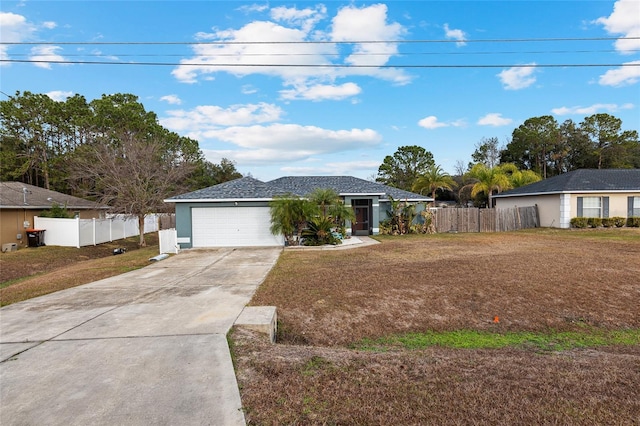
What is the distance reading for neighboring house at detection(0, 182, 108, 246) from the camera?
17641mm

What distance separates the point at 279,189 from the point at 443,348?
1295cm

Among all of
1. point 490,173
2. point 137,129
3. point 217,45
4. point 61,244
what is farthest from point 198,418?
point 137,129

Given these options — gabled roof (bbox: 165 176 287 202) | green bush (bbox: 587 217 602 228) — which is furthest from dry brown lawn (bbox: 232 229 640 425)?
green bush (bbox: 587 217 602 228)

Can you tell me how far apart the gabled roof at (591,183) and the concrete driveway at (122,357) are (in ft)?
70.5

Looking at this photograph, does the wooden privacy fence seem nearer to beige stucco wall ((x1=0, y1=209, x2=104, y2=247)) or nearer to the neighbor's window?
the neighbor's window

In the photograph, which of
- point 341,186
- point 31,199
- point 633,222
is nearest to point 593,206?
point 633,222

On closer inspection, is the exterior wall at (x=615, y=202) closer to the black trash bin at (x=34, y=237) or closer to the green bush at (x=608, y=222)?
the green bush at (x=608, y=222)

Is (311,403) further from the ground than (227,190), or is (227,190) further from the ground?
(227,190)

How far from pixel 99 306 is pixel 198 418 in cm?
464

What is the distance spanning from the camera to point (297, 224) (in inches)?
606

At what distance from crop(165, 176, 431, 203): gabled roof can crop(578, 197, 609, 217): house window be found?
910 centimetres

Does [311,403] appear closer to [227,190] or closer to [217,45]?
[217,45]

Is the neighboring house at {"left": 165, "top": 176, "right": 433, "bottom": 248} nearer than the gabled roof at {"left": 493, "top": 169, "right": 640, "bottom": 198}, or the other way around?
the neighboring house at {"left": 165, "top": 176, "right": 433, "bottom": 248}

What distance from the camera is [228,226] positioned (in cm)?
1571
